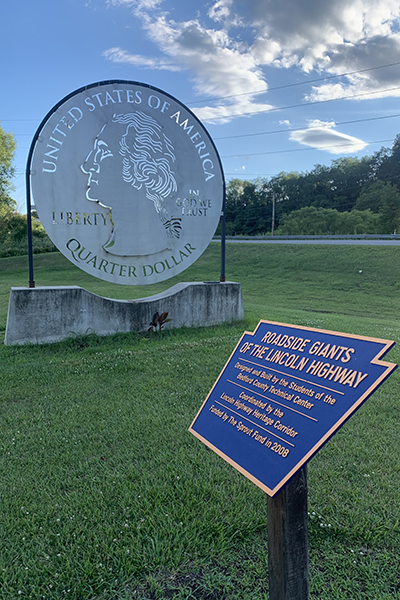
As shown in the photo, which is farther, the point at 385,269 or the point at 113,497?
the point at 385,269

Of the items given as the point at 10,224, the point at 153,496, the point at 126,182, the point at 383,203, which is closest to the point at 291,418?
the point at 153,496

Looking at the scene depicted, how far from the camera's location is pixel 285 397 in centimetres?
221

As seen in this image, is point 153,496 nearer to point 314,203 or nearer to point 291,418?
point 291,418

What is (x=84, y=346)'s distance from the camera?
23.0 ft

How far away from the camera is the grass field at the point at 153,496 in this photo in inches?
92.4

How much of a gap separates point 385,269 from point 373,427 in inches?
623

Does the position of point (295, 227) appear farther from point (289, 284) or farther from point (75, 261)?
point (75, 261)

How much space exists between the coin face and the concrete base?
0.48 metres

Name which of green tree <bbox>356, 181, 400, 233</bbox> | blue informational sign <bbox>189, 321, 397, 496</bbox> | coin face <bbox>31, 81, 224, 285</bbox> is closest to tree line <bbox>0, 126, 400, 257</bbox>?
green tree <bbox>356, 181, 400, 233</bbox>

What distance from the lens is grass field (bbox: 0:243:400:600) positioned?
2.35 meters

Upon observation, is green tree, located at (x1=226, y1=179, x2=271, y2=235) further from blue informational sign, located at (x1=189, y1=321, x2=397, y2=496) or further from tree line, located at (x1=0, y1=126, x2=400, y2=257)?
blue informational sign, located at (x1=189, y1=321, x2=397, y2=496)

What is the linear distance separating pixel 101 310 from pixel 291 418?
571 centimetres

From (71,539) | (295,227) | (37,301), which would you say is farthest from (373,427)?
(295,227)

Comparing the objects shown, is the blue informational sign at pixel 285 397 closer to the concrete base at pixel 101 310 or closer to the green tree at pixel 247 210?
the concrete base at pixel 101 310
